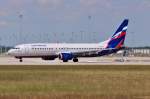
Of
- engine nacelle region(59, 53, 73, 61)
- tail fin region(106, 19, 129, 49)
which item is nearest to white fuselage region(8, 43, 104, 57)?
engine nacelle region(59, 53, 73, 61)

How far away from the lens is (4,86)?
38250 millimetres

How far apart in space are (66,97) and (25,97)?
2214 millimetres

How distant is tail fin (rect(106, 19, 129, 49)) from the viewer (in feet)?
355

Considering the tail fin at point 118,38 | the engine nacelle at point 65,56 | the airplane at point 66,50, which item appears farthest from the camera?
the tail fin at point 118,38

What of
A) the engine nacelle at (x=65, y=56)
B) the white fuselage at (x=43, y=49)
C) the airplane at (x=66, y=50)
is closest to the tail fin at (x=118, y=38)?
the airplane at (x=66, y=50)

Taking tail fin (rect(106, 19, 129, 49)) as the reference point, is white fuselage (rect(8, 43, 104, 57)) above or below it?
below

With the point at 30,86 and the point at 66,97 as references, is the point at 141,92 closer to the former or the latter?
the point at 66,97

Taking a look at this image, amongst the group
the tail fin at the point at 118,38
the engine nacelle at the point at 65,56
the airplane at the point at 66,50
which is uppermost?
the tail fin at the point at 118,38

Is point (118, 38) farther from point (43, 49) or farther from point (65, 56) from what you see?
point (43, 49)

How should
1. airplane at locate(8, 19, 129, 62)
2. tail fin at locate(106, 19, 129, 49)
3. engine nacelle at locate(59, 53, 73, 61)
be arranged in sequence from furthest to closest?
tail fin at locate(106, 19, 129, 49), airplane at locate(8, 19, 129, 62), engine nacelle at locate(59, 53, 73, 61)

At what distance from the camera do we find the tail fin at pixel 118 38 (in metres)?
108

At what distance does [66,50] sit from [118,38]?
10.6 m

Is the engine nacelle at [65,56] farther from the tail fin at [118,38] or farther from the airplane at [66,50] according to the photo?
the tail fin at [118,38]

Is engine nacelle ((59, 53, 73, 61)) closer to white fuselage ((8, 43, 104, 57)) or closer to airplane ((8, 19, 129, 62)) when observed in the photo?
airplane ((8, 19, 129, 62))
